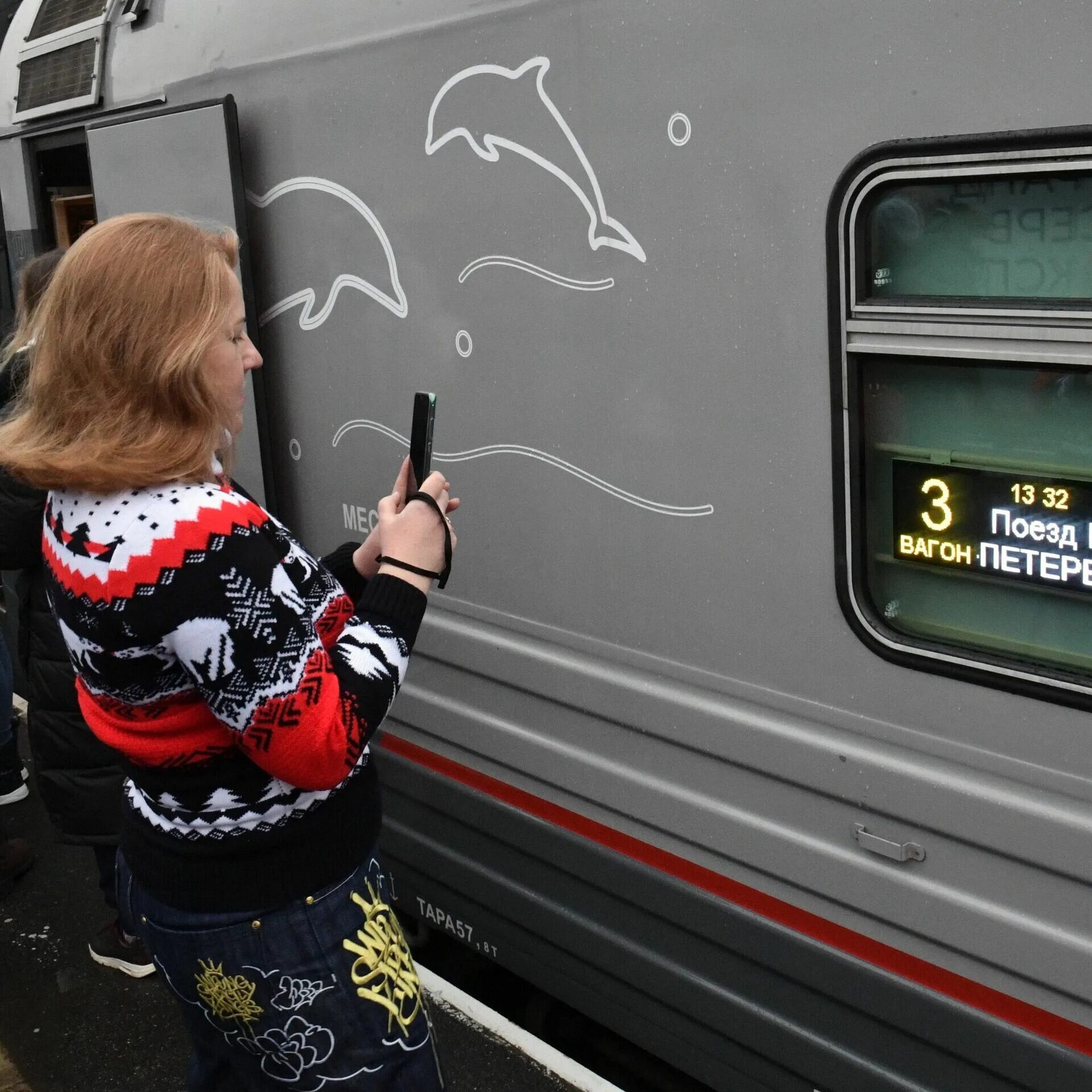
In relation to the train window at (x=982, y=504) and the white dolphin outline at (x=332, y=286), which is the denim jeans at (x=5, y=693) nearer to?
the white dolphin outline at (x=332, y=286)

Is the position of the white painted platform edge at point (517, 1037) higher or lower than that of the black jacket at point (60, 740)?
lower

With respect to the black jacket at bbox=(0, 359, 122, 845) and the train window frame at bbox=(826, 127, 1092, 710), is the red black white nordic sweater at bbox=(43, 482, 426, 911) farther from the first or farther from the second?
the black jacket at bbox=(0, 359, 122, 845)

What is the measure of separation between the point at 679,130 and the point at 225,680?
132 cm

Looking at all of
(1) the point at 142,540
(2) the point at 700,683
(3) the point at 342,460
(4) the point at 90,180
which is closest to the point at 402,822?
(3) the point at 342,460

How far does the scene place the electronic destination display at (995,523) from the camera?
6.27ft

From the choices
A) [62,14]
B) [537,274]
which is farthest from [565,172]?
[62,14]

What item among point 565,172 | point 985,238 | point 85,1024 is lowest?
point 85,1024

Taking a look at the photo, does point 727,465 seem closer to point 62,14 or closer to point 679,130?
point 679,130

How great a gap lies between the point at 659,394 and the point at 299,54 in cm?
138

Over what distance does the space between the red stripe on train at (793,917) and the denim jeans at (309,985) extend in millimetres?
843

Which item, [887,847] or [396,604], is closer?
[396,604]

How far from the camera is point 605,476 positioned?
259 cm

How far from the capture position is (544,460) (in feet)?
8.97

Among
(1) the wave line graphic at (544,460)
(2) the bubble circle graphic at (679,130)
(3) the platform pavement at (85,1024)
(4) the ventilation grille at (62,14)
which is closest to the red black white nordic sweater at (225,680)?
(1) the wave line graphic at (544,460)
